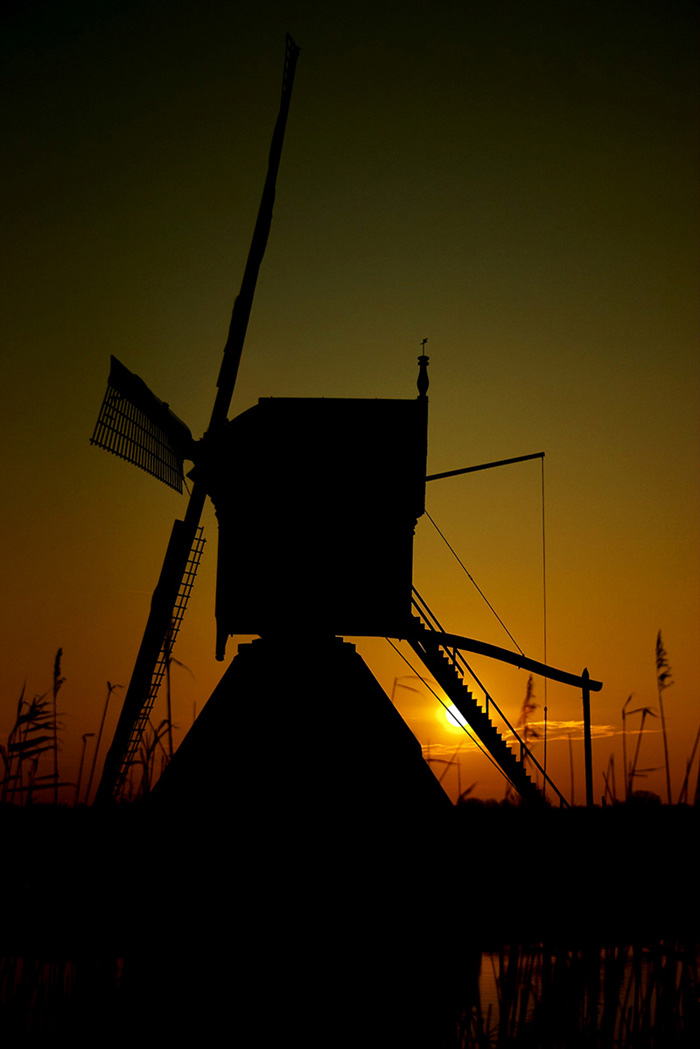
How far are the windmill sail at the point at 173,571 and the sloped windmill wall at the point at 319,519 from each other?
0.73 m

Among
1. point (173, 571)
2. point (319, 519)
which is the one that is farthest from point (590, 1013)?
point (173, 571)

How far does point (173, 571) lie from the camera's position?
14.3 m

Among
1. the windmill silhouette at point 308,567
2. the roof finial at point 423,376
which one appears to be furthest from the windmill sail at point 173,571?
the roof finial at point 423,376

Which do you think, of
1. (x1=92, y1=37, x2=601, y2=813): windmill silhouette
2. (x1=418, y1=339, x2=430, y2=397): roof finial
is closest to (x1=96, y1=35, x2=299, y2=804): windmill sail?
(x1=92, y1=37, x2=601, y2=813): windmill silhouette

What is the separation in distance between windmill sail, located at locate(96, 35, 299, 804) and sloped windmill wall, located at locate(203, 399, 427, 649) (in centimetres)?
73

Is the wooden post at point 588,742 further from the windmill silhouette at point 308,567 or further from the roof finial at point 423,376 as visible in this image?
the roof finial at point 423,376

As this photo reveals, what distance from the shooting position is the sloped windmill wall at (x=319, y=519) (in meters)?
13.6

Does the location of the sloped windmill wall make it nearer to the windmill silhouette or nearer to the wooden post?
the windmill silhouette

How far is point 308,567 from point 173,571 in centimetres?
230

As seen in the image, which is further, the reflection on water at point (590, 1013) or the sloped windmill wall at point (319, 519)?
the sloped windmill wall at point (319, 519)

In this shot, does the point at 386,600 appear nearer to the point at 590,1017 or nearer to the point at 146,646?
the point at 146,646

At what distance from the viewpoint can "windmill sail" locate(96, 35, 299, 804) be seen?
1348 centimetres

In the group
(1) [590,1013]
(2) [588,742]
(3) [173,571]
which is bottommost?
(1) [590,1013]

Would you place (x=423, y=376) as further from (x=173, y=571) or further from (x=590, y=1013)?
(x=590, y=1013)
